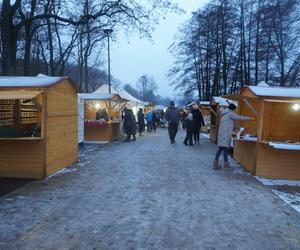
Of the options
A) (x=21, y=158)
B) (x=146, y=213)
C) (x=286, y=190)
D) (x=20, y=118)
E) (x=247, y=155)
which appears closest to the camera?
(x=146, y=213)

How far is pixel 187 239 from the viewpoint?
560 centimetres

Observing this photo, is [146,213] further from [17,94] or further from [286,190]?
[17,94]

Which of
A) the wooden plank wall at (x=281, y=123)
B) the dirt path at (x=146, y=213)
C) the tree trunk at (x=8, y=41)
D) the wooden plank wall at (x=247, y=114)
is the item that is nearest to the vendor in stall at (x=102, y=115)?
the tree trunk at (x=8, y=41)

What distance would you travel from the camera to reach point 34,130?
10.2 m

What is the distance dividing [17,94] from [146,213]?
14.6ft

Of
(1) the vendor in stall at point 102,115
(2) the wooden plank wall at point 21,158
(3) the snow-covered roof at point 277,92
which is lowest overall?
(2) the wooden plank wall at point 21,158

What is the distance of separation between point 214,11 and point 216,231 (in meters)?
32.9

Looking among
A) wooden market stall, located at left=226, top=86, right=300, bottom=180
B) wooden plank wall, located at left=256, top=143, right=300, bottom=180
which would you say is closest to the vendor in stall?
wooden market stall, located at left=226, top=86, right=300, bottom=180

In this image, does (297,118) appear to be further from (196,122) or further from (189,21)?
(189,21)

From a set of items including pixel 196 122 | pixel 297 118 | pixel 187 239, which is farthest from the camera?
pixel 196 122

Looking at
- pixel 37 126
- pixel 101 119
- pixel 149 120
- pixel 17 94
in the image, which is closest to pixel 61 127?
pixel 37 126

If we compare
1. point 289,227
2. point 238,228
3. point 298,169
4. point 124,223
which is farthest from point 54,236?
point 298,169

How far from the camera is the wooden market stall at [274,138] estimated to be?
33.3 ft

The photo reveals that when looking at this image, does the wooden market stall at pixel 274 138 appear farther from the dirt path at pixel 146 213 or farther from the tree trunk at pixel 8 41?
the tree trunk at pixel 8 41
